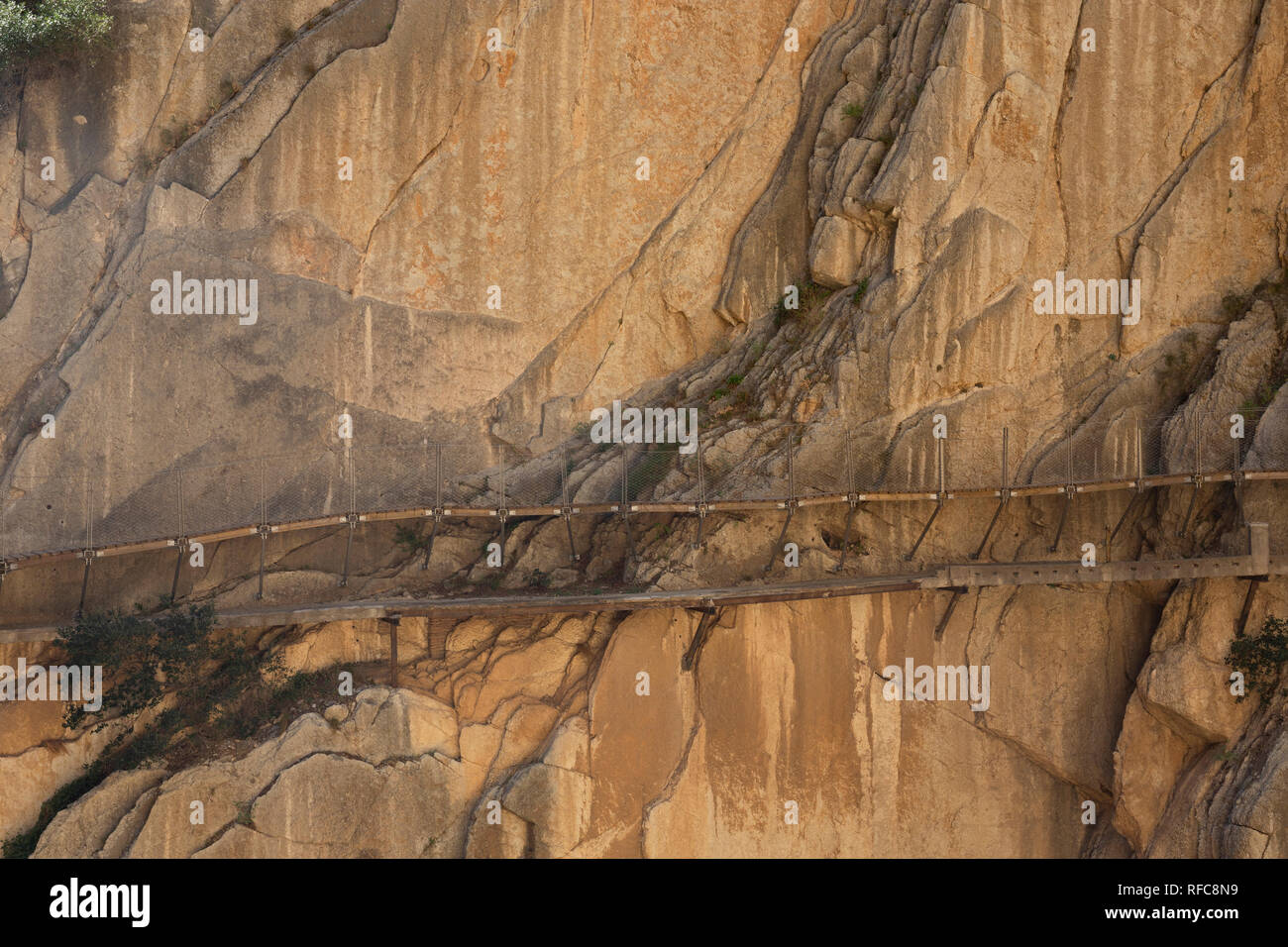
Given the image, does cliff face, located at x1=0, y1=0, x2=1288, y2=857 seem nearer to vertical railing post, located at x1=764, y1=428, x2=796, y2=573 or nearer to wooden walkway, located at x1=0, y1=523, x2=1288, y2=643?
vertical railing post, located at x1=764, y1=428, x2=796, y2=573

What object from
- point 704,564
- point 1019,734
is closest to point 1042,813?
point 1019,734

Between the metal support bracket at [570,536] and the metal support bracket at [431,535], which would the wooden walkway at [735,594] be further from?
the metal support bracket at [570,536]

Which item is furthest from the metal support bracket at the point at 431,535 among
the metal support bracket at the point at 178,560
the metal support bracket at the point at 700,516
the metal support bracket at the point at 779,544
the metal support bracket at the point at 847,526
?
the metal support bracket at the point at 847,526

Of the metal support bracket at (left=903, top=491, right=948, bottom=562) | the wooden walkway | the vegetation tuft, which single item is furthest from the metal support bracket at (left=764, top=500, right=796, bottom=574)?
the vegetation tuft

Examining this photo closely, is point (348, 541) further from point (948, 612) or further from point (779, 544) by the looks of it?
point (948, 612)

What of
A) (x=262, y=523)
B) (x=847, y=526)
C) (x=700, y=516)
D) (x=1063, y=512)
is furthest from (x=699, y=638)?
(x=262, y=523)

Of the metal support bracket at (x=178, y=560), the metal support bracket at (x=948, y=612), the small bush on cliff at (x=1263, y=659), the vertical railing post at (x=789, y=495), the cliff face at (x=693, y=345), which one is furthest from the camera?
the metal support bracket at (x=948, y=612)
